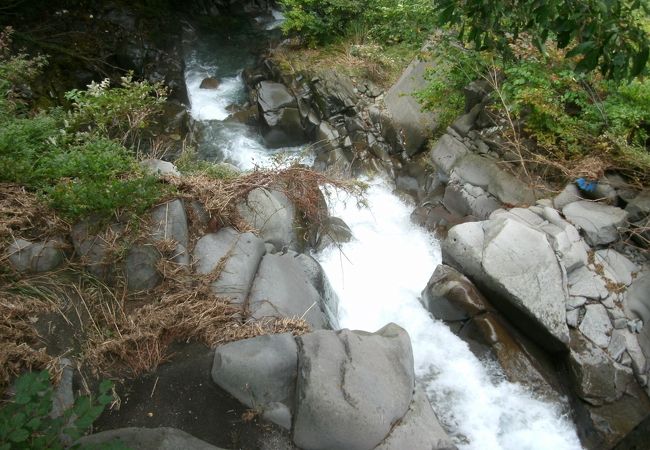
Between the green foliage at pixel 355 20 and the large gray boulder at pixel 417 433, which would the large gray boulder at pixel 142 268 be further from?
the green foliage at pixel 355 20

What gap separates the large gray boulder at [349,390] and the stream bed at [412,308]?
147cm

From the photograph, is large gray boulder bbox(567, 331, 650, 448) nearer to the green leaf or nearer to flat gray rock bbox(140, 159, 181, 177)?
flat gray rock bbox(140, 159, 181, 177)

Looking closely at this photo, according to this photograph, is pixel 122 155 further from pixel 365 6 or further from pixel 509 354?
pixel 365 6

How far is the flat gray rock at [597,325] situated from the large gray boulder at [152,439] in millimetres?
3916

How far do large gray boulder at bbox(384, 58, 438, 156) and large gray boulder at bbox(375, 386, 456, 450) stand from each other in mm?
5286

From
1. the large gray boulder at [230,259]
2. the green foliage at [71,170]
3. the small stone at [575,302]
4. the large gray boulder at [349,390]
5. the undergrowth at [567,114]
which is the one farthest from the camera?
the undergrowth at [567,114]

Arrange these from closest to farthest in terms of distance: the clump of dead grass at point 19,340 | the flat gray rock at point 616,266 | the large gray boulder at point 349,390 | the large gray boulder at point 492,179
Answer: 1. the clump of dead grass at point 19,340
2. the large gray boulder at point 349,390
3. the flat gray rock at point 616,266
4. the large gray boulder at point 492,179

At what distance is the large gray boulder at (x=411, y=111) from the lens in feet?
26.1

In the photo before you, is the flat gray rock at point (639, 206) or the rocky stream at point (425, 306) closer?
the rocky stream at point (425, 306)

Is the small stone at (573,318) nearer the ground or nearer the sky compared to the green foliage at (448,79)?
nearer the ground

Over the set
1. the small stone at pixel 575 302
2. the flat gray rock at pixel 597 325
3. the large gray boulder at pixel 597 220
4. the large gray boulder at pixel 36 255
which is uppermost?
the large gray boulder at pixel 36 255

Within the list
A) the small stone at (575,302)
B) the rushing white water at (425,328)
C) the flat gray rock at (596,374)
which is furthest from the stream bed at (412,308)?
the small stone at (575,302)

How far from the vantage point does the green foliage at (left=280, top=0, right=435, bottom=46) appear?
30.8 feet

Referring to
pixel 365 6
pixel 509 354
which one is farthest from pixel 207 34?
pixel 509 354
